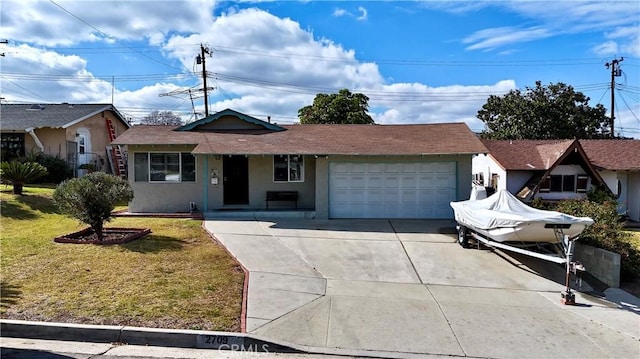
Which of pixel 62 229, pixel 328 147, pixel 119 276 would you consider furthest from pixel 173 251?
pixel 328 147

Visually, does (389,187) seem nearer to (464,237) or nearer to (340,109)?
(464,237)

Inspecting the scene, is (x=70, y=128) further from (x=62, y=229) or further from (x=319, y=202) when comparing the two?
(x=319, y=202)

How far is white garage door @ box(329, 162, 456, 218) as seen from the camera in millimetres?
16000

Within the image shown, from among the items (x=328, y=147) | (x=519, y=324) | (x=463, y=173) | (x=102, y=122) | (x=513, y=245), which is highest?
(x=102, y=122)

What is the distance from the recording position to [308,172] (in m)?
17.1

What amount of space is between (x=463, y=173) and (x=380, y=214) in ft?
11.8

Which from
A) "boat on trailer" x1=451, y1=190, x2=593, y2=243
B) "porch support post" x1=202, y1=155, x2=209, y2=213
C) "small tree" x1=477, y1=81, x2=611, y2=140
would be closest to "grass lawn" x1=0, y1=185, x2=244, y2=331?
"porch support post" x1=202, y1=155, x2=209, y2=213

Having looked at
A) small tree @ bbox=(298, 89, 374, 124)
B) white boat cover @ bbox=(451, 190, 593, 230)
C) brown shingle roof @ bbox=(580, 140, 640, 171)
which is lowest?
white boat cover @ bbox=(451, 190, 593, 230)

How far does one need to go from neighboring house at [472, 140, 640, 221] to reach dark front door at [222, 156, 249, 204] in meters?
11.9

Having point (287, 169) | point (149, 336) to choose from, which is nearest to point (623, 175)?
point (287, 169)

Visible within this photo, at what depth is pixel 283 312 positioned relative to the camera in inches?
273

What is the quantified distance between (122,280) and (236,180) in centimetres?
993

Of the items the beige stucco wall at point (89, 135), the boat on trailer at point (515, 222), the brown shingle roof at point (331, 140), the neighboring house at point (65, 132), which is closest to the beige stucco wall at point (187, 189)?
the brown shingle roof at point (331, 140)

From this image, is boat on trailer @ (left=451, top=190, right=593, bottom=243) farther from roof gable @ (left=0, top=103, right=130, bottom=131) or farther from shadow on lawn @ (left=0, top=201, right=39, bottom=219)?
roof gable @ (left=0, top=103, right=130, bottom=131)
